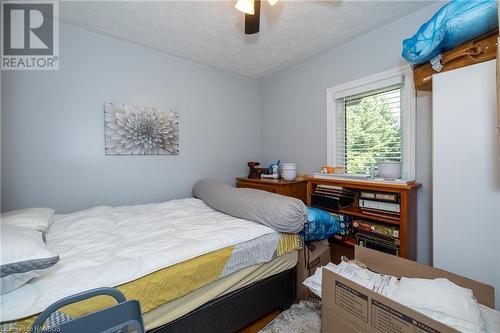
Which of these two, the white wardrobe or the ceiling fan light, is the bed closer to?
the white wardrobe

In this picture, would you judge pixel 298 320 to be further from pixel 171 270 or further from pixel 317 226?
pixel 171 270

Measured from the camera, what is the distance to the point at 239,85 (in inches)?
119

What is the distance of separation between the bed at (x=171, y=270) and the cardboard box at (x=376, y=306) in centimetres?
42

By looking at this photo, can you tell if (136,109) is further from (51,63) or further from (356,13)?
(356,13)

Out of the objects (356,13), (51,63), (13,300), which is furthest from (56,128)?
(356,13)

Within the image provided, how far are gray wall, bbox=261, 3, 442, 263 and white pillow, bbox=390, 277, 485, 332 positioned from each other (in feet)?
2.91

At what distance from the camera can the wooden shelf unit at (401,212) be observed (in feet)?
5.05

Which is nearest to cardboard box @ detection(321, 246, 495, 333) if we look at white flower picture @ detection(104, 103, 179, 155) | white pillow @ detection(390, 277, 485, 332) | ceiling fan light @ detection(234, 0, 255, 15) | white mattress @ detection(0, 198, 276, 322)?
white pillow @ detection(390, 277, 485, 332)

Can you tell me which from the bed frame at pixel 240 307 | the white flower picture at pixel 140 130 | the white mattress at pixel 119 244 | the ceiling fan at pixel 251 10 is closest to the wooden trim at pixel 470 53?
the ceiling fan at pixel 251 10

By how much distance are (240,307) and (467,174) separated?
150 centimetres

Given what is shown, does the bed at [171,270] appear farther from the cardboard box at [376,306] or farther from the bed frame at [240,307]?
the cardboard box at [376,306]

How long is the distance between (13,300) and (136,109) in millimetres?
1829

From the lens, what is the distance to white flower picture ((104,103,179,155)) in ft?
6.79

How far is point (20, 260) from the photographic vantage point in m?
0.77
